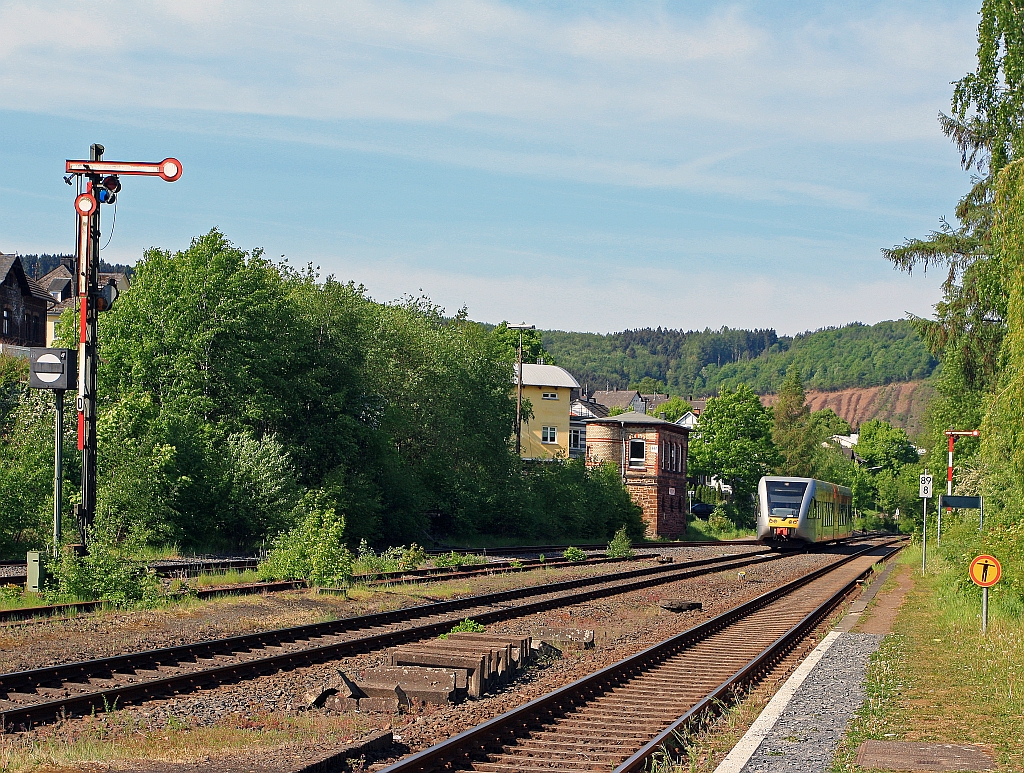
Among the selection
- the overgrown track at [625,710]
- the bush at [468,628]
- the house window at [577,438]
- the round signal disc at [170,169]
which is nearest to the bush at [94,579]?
the bush at [468,628]

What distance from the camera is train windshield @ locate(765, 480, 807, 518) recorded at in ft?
154

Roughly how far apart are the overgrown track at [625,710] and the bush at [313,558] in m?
8.20

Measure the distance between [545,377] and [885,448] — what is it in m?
68.5

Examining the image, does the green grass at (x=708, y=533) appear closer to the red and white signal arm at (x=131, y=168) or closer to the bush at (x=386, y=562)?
the bush at (x=386, y=562)

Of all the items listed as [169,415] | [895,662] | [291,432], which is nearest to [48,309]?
[291,432]

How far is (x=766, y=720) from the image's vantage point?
10.8 metres

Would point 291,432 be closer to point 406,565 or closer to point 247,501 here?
point 247,501

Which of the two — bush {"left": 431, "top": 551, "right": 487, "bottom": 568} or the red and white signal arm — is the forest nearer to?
bush {"left": 431, "top": 551, "right": 487, "bottom": 568}

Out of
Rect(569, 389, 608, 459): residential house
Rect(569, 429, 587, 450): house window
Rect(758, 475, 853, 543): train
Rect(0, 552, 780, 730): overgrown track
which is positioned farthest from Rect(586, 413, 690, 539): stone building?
Rect(569, 429, 587, 450): house window

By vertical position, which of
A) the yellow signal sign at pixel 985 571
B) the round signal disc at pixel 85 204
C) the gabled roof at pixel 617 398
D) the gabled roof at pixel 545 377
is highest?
the gabled roof at pixel 617 398

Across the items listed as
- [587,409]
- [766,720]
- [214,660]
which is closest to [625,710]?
[766,720]

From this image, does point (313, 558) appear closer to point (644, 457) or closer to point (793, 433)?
point (644, 457)

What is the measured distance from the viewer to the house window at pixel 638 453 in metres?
67.9

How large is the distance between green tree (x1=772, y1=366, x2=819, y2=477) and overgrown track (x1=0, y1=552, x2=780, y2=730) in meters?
88.9
